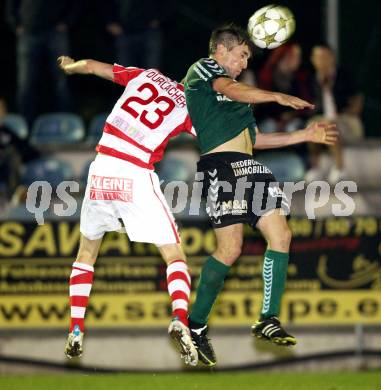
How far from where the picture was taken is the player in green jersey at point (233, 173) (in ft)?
28.6

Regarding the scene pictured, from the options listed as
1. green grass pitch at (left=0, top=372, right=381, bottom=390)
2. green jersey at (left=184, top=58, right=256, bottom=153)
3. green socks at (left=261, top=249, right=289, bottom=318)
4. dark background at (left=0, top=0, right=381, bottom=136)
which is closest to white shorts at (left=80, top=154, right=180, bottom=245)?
green jersey at (left=184, top=58, right=256, bottom=153)

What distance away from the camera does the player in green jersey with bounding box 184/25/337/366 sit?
8711 mm

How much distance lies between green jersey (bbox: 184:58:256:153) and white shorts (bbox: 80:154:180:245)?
54 cm

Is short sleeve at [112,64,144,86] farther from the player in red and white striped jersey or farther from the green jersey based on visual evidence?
the green jersey

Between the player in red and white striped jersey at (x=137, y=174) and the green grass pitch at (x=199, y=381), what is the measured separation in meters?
1.88

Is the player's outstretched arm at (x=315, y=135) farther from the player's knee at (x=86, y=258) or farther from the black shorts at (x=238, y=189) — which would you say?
the player's knee at (x=86, y=258)

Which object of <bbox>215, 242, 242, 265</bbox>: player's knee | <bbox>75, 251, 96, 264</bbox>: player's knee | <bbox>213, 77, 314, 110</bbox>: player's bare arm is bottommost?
<bbox>75, 251, 96, 264</bbox>: player's knee

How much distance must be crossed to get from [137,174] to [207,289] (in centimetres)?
110

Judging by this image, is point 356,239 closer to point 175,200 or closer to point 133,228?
point 175,200

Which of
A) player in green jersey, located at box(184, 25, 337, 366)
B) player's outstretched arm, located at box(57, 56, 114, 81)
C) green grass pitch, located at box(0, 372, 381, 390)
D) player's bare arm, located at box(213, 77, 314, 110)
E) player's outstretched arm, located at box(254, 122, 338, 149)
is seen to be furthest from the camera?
green grass pitch, located at box(0, 372, 381, 390)

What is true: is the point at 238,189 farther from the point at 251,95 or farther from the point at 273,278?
the point at 251,95

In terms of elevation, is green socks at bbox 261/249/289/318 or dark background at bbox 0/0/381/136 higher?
dark background at bbox 0/0/381/136

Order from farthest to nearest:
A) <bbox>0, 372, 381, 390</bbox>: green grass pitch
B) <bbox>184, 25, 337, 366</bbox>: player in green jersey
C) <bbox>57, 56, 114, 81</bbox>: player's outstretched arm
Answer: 1. <bbox>0, 372, 381, 390</bbox>: green grass pitch
2. <bbox>57, 56, 114, 81</bbox>: player's outstretched arm
3. <bbox>184, 25, 337, 366</bbox>: player in green jersey

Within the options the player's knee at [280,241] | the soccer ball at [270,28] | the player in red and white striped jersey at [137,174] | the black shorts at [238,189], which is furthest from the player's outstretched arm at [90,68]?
the player's knee at [280,241]
